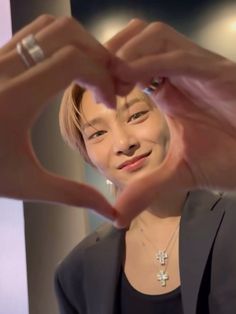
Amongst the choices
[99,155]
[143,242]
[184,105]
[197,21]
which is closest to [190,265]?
[143,242]

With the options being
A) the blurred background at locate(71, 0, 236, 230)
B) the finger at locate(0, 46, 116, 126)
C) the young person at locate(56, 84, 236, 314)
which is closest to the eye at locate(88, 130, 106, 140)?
the young person at locate(56, 84, 236, 314)

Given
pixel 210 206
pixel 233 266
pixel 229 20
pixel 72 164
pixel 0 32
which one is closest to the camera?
pixel 233 266

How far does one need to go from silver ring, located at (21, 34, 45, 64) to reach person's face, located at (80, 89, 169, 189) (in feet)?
1.42

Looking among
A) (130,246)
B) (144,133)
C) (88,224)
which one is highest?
(144,133)

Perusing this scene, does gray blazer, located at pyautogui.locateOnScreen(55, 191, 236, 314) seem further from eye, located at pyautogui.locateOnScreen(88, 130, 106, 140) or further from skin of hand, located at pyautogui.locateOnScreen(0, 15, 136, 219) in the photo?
skin of hand, located at pyautogui.locateOnScreen(0, 15, 136, 219)

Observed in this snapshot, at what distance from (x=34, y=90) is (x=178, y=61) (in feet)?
0.41

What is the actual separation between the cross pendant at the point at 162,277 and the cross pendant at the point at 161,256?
2cm

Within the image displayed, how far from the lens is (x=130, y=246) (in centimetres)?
91

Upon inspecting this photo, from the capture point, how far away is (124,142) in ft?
2.69

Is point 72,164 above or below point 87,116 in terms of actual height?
below

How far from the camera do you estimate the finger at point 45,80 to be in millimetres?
345

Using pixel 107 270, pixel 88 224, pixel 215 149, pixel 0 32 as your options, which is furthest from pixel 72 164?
pixel 215 149

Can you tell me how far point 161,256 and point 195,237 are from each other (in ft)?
0.28

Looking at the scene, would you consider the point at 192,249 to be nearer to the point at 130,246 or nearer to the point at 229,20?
the point at 130,246
